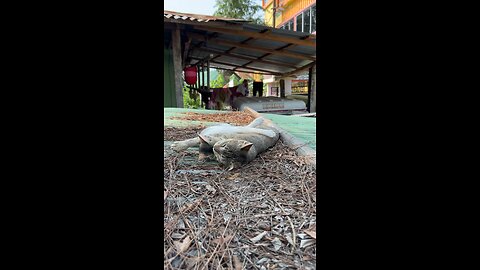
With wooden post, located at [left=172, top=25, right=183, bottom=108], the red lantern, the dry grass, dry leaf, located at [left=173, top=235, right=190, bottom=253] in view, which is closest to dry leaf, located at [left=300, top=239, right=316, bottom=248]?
dry leaf, located at [left=173, top=235, right=190, bottom=253]

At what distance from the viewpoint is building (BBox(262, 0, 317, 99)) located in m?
10.2

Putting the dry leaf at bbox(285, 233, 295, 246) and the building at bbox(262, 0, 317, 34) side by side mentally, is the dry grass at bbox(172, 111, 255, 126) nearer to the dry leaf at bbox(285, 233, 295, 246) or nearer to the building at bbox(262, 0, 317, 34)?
the dry leaf at bbox(285, 233, 295, 246)

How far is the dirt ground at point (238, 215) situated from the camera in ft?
3.44

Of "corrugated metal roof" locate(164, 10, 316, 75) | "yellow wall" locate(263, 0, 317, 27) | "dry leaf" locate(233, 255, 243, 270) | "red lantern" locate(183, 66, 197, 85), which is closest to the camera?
"dry leaf" locate(233, 255, 243, 270)

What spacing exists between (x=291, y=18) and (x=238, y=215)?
38.9ft

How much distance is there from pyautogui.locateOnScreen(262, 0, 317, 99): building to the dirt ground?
8.05m

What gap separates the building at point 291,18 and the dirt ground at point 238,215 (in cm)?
805

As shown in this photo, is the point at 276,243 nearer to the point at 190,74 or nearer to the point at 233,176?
the point at 233,176

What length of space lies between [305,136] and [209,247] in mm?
1848

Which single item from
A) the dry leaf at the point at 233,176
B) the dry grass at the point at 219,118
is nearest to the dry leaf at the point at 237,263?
the dry leaf at the point at 233,176

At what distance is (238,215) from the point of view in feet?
4.30

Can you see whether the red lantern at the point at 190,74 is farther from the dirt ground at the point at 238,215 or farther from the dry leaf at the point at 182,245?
the dry leaf at the point at 182,245

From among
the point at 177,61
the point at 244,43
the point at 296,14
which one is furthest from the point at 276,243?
the point at 296,14
